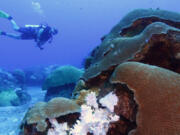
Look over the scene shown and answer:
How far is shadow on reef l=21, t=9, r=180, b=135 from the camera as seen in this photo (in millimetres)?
2051

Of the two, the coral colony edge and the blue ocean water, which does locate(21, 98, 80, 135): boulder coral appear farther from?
the blue ocean water

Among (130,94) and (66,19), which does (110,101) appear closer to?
(130,94)

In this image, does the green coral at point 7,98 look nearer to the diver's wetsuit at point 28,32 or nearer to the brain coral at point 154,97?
the diver's wetsuit at point 28,32

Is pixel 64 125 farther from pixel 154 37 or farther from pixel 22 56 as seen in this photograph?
pixel 22 56

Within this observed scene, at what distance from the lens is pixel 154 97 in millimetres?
2160

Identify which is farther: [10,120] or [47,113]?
[10,120]

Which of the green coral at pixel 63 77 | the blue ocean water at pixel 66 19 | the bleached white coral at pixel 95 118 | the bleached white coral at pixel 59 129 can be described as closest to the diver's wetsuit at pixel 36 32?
the green coral at pixel 63 77

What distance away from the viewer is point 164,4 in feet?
236

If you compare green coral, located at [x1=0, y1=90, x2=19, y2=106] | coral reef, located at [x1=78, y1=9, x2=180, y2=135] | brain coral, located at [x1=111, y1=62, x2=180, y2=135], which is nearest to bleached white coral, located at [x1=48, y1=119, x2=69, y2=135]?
coral reef, located at [x1=78, y1=9, x2=180, y2=135]

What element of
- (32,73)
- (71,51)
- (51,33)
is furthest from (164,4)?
(71,51)

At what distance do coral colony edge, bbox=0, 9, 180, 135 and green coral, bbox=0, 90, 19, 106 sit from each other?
27.0 feet

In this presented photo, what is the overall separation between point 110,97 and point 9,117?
5693mm

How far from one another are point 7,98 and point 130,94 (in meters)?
10.4

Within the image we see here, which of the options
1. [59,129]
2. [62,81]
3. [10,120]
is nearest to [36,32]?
[62,81]
